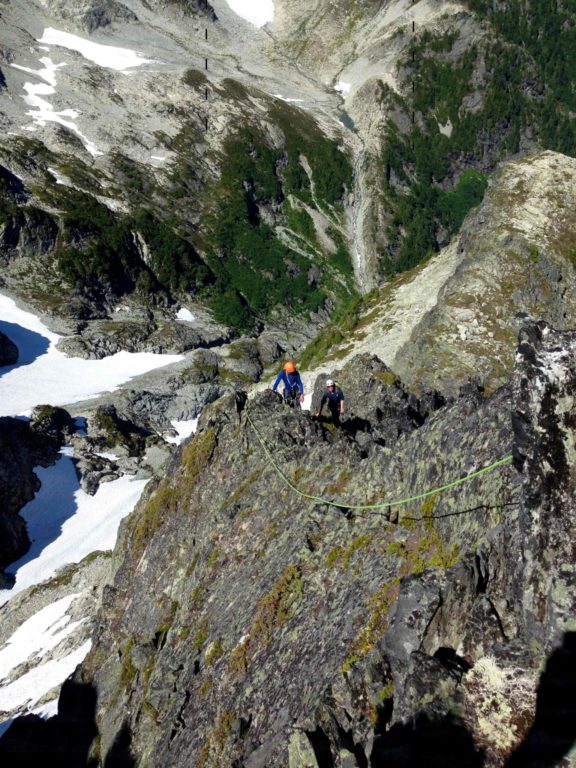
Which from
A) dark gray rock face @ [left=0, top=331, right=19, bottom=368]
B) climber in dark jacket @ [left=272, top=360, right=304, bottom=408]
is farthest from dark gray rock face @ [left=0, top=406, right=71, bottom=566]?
climber in dark jacket @ [left=272, top=360, right=304, bottom=408]

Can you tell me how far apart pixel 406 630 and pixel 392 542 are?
13.7 ft

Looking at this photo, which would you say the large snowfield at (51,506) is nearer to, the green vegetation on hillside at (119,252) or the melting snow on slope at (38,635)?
the melting snow on slope at (38,635)

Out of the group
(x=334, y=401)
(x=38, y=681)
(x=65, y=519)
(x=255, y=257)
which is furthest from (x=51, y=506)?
(x=255, y=257)

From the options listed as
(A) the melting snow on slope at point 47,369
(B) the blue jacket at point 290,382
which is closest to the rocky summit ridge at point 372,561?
(B) the blue jacket at point 290,382

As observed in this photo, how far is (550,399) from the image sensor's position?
9773 millimetres

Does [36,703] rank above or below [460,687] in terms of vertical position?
below

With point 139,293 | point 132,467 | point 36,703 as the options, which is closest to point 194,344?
point 139,293

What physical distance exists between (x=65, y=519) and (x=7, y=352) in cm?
5452

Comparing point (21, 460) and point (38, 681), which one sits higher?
point (21, 460)

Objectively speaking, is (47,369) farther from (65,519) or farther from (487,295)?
(487,295)

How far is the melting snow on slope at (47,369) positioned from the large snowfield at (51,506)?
159mm

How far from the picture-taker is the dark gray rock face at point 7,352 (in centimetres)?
10931

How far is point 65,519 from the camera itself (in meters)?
66.1

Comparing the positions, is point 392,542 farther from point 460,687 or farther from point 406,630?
point 460,687
